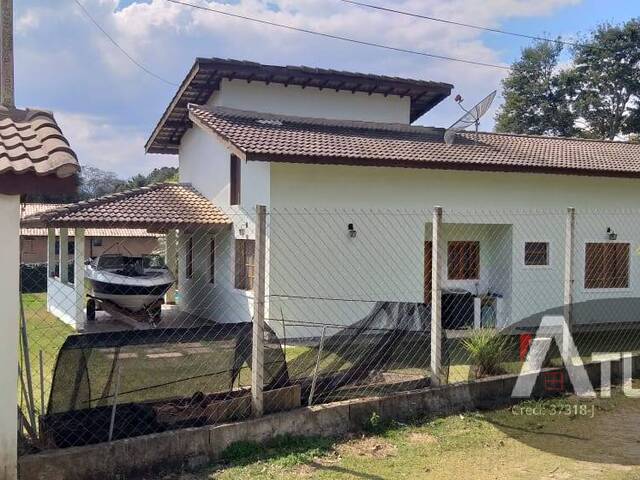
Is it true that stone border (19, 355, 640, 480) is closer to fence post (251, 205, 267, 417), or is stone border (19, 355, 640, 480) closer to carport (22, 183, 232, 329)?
fence post (251, 205, 267, 417)

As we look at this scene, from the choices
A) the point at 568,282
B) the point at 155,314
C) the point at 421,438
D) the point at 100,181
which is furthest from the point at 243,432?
the point at 100,181

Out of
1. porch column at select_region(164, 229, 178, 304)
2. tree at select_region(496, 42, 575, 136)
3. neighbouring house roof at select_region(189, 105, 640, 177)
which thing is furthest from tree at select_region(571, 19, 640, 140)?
porch column at select_region(164, 229, 178, 304)

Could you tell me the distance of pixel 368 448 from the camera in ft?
16.7

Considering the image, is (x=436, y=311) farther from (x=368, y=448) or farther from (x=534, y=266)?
(x=534, y=266)

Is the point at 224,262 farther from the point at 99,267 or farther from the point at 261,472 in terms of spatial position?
the point at 261,472

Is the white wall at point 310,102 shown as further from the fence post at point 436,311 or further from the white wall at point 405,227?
the fence post at point 436,311

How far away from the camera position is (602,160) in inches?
606

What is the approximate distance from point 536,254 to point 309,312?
238 inches

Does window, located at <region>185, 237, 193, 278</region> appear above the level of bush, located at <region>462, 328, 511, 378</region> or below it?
above

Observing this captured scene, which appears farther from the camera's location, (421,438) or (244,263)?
(244,263)

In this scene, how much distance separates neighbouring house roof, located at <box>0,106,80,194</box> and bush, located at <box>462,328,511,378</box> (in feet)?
15.2

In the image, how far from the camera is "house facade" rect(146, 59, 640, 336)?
39.4 feet

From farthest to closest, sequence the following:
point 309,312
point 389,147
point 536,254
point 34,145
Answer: point 536,254 < point 389,147 < point 309,312 < point 34,145

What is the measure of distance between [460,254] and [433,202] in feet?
6.10
